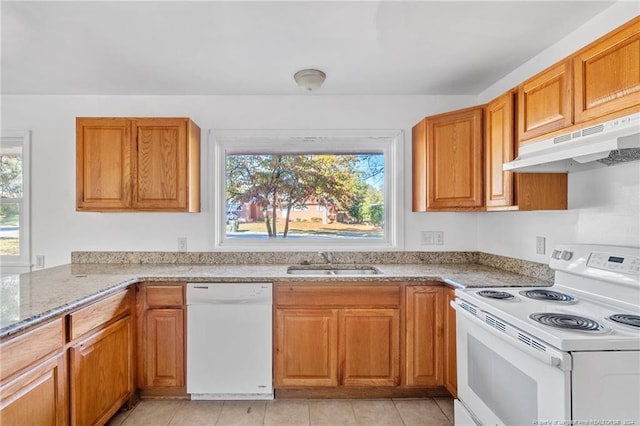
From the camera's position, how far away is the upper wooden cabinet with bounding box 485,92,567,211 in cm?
192

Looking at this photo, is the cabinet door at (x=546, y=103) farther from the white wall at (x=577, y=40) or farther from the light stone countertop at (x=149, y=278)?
the light stone countertop at (x=149, y=278)

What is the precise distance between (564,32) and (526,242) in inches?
50.6

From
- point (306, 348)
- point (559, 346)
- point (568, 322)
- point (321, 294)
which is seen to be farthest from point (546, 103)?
point (306, 348)

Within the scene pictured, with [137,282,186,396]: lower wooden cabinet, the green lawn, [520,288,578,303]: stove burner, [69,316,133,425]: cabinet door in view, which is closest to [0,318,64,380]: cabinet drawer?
[69,316,133,425]: cabinet door

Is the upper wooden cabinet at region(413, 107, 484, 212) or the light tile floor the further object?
the upper wooden cabinet at region(413, 107, 484, 212)

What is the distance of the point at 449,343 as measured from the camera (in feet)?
7.09

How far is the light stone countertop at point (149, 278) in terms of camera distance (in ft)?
5.14

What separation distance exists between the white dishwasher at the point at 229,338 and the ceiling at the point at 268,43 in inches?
58.5

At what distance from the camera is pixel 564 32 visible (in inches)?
73.5

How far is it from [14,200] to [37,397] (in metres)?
2.10

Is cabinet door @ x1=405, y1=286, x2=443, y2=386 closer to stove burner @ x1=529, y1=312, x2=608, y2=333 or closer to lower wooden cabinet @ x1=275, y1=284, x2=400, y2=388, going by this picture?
lower wooden cabinet @ x1=275, y1=284, x2=400, y2=388

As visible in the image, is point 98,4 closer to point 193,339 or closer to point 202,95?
point 202,95

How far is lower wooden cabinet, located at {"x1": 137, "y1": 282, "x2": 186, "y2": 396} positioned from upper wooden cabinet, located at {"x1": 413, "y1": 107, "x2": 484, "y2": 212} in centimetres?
190

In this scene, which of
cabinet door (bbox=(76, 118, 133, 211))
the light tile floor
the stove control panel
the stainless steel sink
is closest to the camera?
the stove control panel
